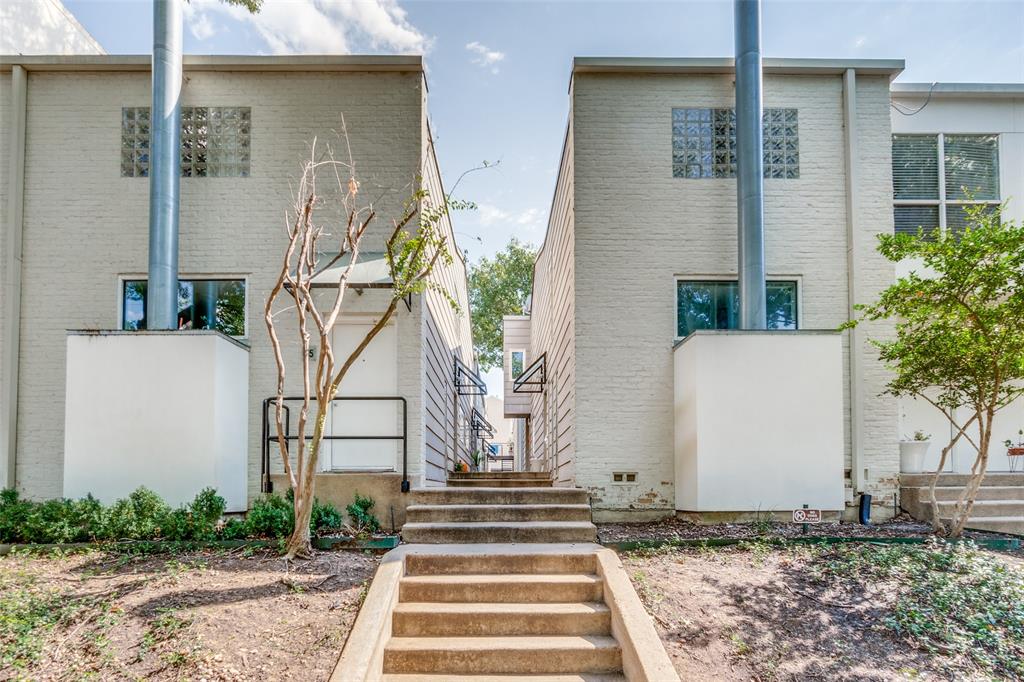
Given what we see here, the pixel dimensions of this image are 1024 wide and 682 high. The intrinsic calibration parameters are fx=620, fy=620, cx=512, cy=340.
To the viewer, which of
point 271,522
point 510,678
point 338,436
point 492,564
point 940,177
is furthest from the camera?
point 940,177

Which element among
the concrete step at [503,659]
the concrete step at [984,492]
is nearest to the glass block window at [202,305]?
the concrete step at [503,659]

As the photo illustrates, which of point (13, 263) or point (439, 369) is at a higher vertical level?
point (13, 263)

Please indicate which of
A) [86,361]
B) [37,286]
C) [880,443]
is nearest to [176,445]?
[86,361]

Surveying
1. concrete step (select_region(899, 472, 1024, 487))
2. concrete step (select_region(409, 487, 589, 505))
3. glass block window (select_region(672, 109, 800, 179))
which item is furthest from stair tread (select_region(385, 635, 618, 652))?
glass block window (select_region(672, 109, 800, 179))

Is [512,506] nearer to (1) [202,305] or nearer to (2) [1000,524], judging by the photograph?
(1) [202,305]

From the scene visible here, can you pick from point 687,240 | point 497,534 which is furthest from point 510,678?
point 687,240

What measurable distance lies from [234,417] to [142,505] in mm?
1319

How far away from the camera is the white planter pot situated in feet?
25.7

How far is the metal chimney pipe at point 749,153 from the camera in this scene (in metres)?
7.30

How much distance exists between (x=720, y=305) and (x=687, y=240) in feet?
3.01

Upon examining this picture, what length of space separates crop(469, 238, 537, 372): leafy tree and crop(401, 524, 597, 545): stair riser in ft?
61.1

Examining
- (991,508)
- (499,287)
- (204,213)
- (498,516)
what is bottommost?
(991,508)

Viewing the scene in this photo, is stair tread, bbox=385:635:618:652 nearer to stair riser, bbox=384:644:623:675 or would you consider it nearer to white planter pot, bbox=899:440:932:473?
stair riser, bbox=384:644:623:675

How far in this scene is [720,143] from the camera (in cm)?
790
